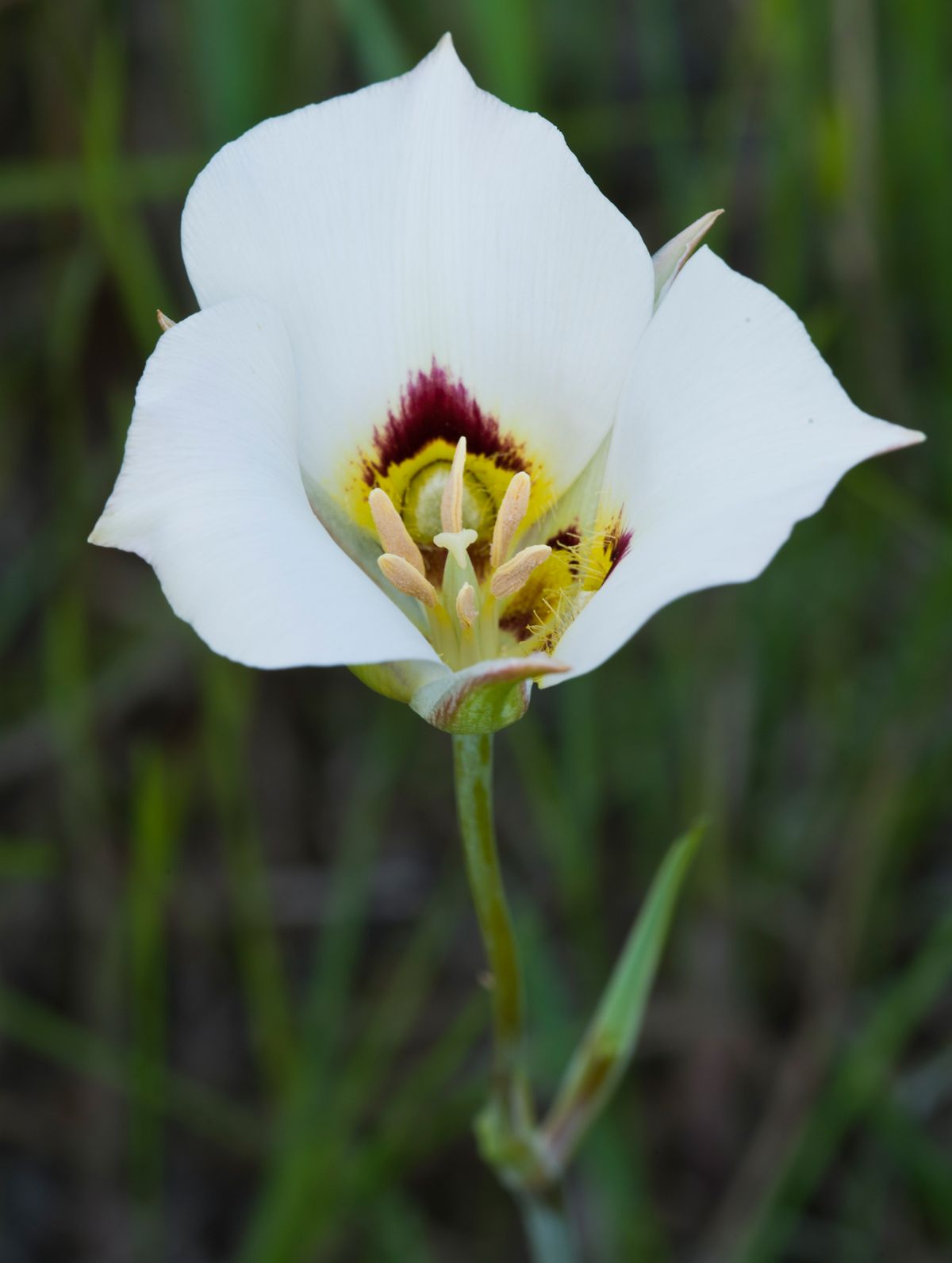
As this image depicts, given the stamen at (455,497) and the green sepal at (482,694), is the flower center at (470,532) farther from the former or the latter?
the green sepal at (482,694)

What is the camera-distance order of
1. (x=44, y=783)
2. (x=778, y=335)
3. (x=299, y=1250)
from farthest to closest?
(x=44, y=783), (x=299, y=1250), (x=778, y=335)

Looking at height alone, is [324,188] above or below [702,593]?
above

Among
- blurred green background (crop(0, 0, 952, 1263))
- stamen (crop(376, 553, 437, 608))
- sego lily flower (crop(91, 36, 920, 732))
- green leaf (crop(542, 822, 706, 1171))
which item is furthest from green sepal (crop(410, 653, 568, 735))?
blurred green background (crop(0, 0, 952, 1263))

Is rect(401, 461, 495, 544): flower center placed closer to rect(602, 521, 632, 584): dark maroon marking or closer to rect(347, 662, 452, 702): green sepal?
rect(602, 521, 632, 584): dark maroon marking

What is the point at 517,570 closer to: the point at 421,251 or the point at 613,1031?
the point at 421,251

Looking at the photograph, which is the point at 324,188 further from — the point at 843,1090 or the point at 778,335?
the point at 843,1090

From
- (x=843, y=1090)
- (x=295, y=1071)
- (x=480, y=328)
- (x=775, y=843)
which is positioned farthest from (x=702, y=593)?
(x=480, y=328)

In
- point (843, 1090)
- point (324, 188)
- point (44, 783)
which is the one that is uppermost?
point (324, 188)
